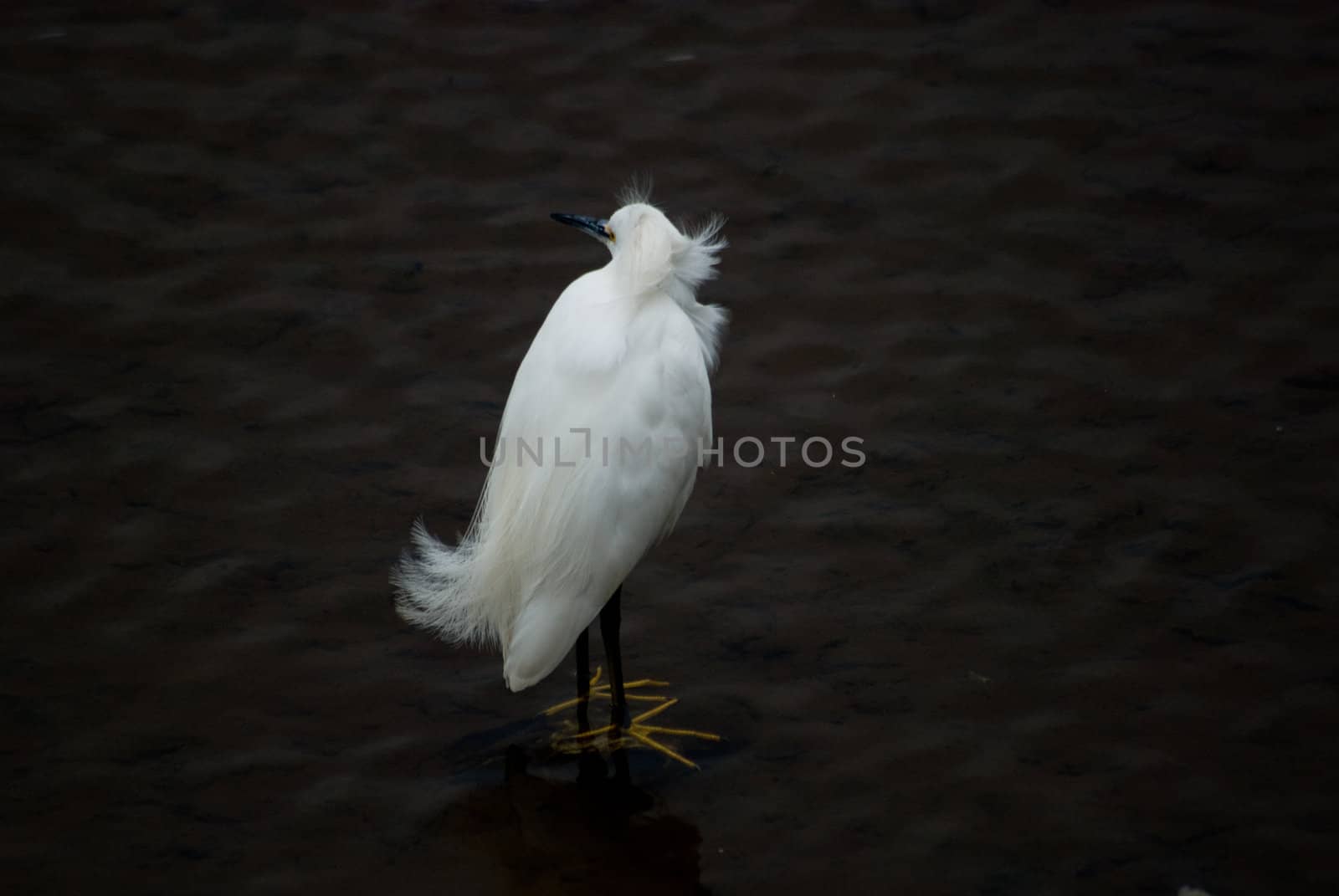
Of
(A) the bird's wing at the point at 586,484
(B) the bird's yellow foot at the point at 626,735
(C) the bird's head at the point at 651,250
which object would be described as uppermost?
(C) the bird's head at the point at 651,250

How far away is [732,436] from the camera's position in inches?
191

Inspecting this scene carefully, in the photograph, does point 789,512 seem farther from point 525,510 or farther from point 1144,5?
point 1144,5

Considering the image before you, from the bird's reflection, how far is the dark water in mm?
14

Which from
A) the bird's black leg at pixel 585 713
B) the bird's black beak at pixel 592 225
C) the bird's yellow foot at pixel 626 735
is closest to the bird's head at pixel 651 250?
the bird's black beak at pixel 592 225

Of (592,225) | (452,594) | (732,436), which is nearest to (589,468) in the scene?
(452,594)

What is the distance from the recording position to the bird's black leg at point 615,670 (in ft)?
12.6

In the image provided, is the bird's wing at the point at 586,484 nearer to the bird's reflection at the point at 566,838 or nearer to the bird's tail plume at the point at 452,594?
the bird's tail plume at the point at 452,594

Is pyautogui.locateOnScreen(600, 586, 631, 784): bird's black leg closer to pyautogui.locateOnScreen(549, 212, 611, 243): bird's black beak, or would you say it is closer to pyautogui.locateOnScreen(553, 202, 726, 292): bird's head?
pyautogui.locateOnScreen(553, 202, 726, 292): bird's head

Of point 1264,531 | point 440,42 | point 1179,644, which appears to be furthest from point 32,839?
point 440,42

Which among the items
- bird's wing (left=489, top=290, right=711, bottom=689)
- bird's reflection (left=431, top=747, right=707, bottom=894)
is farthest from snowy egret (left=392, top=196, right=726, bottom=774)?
bird's reflection (left=431, top=747, right=707, bottom=894)

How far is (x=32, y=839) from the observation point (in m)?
3.53

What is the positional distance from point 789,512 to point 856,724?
35.0 inches

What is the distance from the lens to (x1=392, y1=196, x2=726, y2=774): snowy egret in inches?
143

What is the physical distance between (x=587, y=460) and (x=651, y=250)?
57 centimetres
